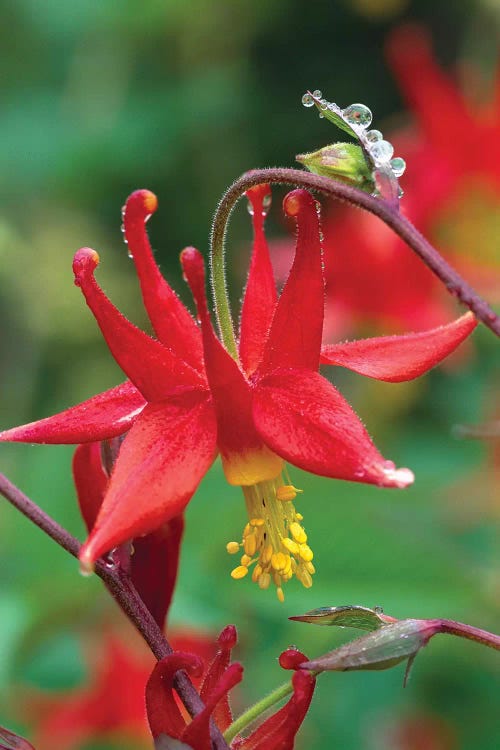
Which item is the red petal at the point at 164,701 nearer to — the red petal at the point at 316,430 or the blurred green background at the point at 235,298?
the red petal at the point at 316,430

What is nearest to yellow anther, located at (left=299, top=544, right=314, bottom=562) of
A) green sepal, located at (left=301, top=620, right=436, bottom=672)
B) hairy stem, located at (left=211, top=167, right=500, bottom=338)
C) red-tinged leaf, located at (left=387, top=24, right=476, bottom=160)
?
green sepal, located at (left=301, top=620, right=436, bottom=672)

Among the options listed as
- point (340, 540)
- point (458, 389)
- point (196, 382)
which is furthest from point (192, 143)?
point (196, 382)

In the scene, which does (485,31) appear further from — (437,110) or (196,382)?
(196,382)

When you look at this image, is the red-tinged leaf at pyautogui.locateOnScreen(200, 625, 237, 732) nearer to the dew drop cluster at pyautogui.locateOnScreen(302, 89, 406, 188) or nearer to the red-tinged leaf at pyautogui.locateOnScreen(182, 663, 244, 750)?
the red-tinged leaf at pyautogui.locateOnScreen(182, 663, 244, 750)

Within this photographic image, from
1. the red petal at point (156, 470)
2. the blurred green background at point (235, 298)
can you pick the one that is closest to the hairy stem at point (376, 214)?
the red petal at point (156, 470)

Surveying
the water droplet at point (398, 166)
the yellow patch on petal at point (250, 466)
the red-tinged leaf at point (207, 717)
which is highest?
the water droplet at point (398, 166)

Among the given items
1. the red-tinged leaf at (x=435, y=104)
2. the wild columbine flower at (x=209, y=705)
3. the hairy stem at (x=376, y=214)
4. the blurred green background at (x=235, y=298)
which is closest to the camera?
the hairy stem at (x=376, y=214)
